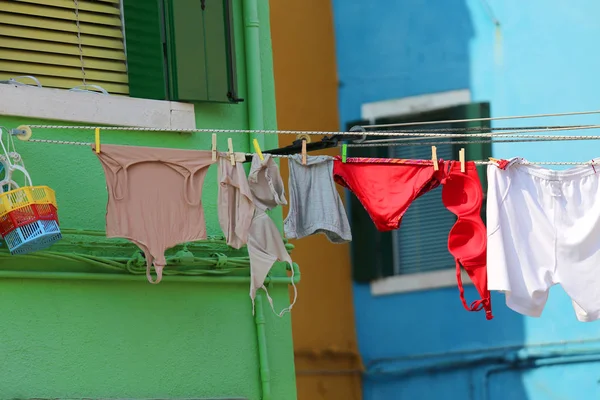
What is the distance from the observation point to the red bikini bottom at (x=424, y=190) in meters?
7.30

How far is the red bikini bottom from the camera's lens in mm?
7301

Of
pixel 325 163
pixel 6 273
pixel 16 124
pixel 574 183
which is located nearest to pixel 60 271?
pixel 6 273

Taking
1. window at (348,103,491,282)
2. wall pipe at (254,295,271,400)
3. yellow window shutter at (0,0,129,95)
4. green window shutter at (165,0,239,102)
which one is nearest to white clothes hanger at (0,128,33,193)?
yellow window shutter at (0,0,129,95)

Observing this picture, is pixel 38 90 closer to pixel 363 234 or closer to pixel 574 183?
pixel 574 183

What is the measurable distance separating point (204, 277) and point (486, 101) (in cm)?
399

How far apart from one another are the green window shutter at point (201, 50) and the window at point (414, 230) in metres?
3.14

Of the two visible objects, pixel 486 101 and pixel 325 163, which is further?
pixel 486 101

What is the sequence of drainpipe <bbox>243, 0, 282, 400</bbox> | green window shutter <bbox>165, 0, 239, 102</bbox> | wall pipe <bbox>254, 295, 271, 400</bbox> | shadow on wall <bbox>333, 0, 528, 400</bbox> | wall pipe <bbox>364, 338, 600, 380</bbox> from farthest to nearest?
shadow on wall <bbox>333, 0, 528, 400</bbox>
wall pipe <bbox>364, 338, 600, 380</bbox>
drainpipe <bbox>243, 0, 282, 400</bbox>
green window shutter <bbox>165, 0, 239, 102</bbox>
wall pipe <bbox>254, 295, 271, 400</bbox>

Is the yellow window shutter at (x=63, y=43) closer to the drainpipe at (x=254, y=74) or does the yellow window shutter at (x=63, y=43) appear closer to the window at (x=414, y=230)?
the drainpipe at (x=254, y=74)

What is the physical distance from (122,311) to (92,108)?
45.5 inches

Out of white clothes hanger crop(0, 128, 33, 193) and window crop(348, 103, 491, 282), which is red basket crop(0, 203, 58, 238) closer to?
white clothes hanger crop(0, 128, 33, 193)

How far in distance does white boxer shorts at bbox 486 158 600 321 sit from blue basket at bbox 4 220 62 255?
2.34 meters

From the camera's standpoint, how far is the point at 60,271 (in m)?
7.23

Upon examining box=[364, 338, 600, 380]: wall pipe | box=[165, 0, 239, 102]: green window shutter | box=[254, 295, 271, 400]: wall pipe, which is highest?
box=[165, 0, 239, 102]: green window shutter
